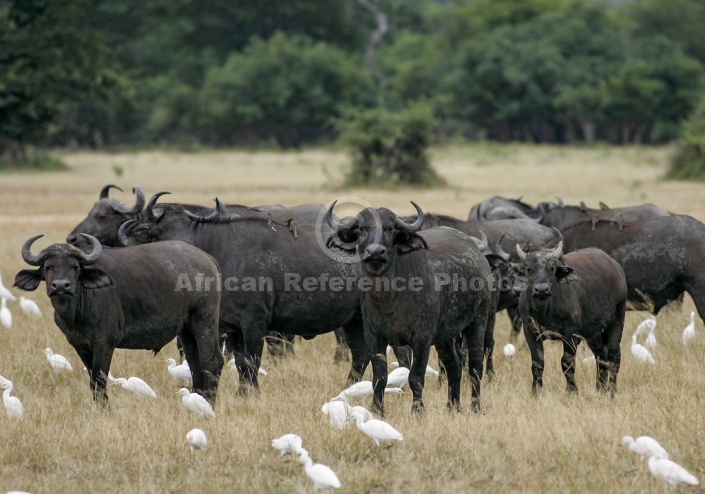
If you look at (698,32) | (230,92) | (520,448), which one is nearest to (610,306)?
(520,448)

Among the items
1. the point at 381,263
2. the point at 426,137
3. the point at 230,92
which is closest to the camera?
the point at 381,263

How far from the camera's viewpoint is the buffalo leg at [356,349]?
10.0 m

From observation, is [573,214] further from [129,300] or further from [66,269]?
[66,269]

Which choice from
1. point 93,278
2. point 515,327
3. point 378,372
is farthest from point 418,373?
point 515,327

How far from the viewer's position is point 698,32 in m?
75.8

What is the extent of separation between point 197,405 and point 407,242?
1.99m

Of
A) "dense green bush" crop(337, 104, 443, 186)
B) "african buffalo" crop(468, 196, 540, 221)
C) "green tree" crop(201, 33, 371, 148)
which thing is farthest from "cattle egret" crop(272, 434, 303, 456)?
"green tree" crop(201, 33, 371, 148)

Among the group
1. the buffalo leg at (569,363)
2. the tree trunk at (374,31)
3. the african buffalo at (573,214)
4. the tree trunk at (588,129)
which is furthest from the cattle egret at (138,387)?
the tree trunk at (374,31)

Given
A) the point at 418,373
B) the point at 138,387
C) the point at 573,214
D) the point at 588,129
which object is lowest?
the point at 588,129

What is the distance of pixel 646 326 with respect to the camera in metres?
11.7

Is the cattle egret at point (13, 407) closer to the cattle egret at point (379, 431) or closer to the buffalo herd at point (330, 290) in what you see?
the buffalo herd at point (330, 290)

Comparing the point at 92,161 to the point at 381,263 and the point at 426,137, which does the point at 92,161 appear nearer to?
the point at 426,137

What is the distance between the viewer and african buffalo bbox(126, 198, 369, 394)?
9820 mm

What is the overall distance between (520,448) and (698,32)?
2891 inches
